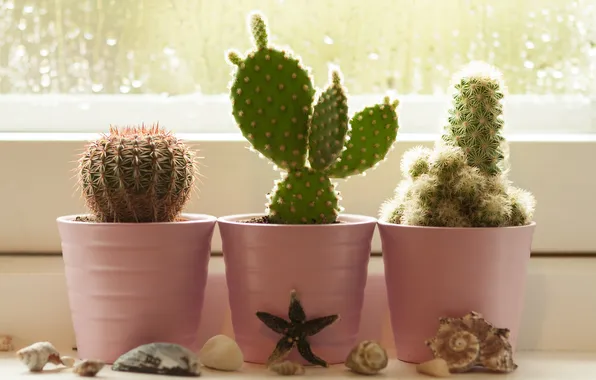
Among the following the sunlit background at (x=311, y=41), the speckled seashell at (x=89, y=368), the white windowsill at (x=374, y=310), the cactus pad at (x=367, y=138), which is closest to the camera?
the speckled seashell at (x=89, y=368)

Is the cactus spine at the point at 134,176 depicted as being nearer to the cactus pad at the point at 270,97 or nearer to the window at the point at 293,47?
the cactus pad at the point at 270,97

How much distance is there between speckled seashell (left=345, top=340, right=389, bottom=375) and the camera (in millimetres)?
881

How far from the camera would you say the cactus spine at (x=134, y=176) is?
912mm

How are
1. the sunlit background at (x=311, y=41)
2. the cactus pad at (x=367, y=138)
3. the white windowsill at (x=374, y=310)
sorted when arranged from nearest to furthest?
the cactus pad at (x=367, y=138), the white windowsill at (x=374, y=310), the sunlit background at (x=311, y=41)

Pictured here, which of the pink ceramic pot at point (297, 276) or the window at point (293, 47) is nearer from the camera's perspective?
the pink ceramic pot at point (297, 276)

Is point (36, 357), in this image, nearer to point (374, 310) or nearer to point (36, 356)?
point (36, 356)

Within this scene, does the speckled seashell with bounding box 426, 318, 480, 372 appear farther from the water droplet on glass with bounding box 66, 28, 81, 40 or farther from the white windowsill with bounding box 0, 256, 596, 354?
the water droplet on glass with bounding box 66, 28, 81, 40

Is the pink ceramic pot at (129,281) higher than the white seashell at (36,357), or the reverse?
the pink ceramic pot at (129,281)

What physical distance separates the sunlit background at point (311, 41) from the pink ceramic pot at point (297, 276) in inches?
14.6

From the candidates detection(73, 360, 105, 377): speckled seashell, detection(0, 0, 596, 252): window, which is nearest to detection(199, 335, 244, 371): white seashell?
detection(73, 360, 105, 377): speckled seashell

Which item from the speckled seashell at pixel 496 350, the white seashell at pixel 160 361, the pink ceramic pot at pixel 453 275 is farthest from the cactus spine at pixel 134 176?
the speckled seashell at pixel 496 350

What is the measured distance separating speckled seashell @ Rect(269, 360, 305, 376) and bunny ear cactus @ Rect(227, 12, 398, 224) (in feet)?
0.57

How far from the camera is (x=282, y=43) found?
48.3 inches

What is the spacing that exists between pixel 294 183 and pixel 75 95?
1.58 ft
